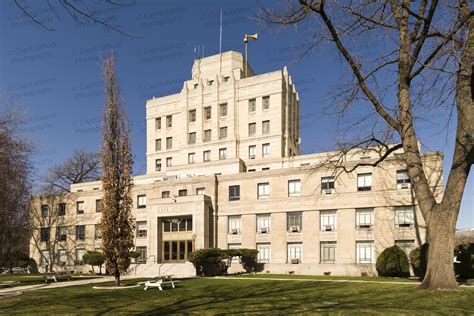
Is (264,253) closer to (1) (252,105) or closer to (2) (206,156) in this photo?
(2) (206,156)

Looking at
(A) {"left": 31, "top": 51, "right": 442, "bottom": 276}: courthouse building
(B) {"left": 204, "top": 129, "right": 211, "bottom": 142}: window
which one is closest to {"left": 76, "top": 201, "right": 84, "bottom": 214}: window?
(A) {"left": 31, "top": 51, "right": 442, "bottom": 276}: courthouse building

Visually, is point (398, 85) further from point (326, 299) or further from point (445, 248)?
point (326, 299)

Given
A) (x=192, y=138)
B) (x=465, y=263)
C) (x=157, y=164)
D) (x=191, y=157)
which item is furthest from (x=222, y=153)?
(x=465, y=263)

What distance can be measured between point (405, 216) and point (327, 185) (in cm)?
697

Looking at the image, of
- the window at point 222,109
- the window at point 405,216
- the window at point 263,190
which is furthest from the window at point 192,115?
the window at point 405,216

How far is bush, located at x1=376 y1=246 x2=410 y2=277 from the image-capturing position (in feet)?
103

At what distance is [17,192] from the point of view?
55.8 ft

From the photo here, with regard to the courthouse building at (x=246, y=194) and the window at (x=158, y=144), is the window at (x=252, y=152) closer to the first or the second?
the courthouse building at (x=246, y=194)

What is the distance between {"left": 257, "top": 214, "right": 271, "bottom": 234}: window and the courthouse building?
95mm

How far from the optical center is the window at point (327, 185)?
3875 cm

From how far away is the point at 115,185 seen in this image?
2673 cm

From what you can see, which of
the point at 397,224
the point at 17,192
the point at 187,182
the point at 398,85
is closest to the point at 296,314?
the point at 17,192

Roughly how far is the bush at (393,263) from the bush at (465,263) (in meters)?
4.07

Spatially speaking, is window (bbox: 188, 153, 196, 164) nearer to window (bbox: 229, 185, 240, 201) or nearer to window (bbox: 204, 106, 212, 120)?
window (bbox: 204, 106, 212, 120)
